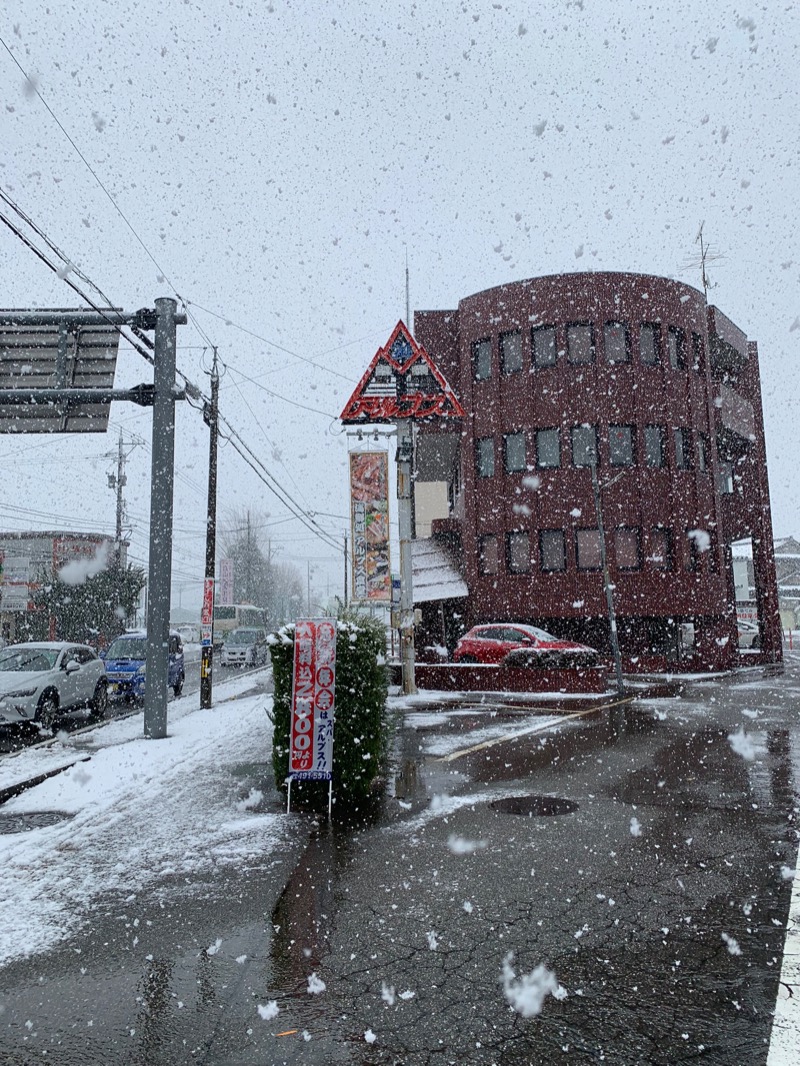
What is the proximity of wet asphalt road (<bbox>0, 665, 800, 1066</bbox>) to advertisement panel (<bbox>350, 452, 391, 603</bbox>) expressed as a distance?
12.6 m

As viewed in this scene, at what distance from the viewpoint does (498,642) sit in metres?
22.9

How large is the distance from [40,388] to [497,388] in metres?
20.5

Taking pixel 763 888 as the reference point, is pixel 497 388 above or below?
above

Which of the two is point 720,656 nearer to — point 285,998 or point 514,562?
point 514,562

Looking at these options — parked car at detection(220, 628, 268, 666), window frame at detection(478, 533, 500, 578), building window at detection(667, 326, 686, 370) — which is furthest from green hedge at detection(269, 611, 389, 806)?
parked car at detection(220, 628, 268, 666)

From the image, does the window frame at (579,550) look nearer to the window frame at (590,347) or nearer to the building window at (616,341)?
the window frame at (590,347)

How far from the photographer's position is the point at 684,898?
4766 mm

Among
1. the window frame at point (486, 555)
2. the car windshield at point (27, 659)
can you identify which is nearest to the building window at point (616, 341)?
the window frame at point (486, 555)

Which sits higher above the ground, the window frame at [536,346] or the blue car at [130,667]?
the window frame at [536,346]

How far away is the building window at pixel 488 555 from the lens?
95.0ft

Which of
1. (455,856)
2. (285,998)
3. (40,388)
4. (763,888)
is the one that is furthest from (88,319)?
(763,888)

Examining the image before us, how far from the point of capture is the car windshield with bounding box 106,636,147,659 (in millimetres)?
19672

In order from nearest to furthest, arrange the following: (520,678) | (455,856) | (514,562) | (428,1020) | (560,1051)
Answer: (560,1051) < (428,1020) < (455,856) < (520,678) < (514,562)

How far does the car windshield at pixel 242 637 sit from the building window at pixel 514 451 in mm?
15307
